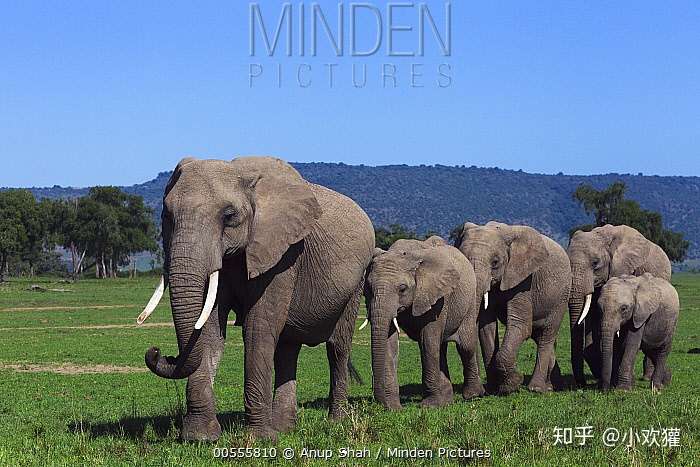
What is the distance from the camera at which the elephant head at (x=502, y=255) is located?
18.3 meters

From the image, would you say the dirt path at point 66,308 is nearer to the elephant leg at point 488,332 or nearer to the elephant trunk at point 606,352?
the elephant leg at point 488,332

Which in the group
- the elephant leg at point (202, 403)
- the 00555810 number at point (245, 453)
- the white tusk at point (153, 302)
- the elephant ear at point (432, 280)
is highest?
the white tusk at point (153, 302)

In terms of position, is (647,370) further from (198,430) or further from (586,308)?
(198,430)

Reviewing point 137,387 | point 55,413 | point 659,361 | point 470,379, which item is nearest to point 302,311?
point 55,413

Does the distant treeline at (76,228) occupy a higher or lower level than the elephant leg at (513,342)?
lower

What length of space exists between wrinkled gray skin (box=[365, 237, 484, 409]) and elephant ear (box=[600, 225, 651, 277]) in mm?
4933

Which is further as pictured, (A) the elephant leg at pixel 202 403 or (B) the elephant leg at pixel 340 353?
(B) the elephant leg at pixel 340 353

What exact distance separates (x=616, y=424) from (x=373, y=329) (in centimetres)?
430

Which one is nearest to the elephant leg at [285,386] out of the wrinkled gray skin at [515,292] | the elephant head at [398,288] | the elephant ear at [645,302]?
the elephant head at [398,288]

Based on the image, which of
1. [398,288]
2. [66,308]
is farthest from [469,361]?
[66,308]

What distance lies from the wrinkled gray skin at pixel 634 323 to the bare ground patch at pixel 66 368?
10013 mm

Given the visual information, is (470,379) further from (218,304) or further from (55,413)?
(218,304)

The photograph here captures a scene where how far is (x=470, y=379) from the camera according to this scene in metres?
17.8

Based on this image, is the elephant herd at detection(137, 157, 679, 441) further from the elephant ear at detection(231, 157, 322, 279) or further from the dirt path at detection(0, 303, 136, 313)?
the dirt path at detection(0, 303, 136, 313)
